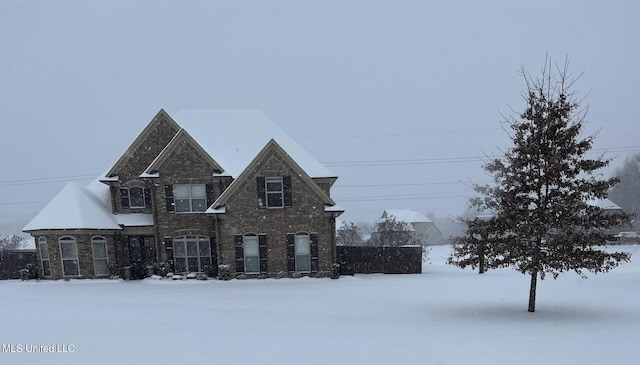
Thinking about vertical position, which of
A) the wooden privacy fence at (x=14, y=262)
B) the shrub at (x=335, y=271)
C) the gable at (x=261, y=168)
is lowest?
the shrub at (x=335, y=271)

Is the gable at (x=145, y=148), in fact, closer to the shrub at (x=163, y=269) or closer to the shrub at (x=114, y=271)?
the shrub at (x=114, y=271)

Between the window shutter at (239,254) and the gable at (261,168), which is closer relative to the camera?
the gable at (261,168)

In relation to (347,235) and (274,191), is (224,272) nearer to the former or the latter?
(274,191)

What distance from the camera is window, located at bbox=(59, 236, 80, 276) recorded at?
20.8 meters

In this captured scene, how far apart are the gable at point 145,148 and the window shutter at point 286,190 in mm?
7467

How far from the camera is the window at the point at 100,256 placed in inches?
837

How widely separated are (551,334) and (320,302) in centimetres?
705

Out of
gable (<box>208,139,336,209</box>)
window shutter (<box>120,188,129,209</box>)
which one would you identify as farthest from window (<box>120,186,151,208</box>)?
gable (<box>208,139,336,209</box>)

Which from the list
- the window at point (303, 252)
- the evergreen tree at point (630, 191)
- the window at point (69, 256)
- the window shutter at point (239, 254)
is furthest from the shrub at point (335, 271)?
the evergreen tree at point (630, 191)

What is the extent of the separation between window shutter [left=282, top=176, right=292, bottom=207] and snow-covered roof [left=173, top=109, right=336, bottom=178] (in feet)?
7.30

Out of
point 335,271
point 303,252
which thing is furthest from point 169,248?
point 335,271

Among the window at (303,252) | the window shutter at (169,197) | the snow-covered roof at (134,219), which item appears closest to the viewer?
the window at (303,252)

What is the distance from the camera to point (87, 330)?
8.88 meters

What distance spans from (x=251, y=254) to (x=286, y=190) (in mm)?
3998
